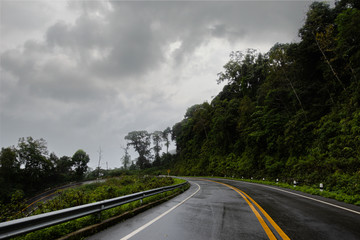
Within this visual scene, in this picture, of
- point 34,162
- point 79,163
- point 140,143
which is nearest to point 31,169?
point 34,162

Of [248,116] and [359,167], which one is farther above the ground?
[248,116]

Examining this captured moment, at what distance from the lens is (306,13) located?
18.8m

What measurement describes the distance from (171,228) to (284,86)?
24.9 meters

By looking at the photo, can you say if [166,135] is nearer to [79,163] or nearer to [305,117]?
[79,163]

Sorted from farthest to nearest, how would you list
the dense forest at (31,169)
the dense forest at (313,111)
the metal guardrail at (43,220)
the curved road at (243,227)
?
1. the dense forest at (31,169)
2. the dense forest at (313,111)
3. the curved road at (243,227)
4. the metal guardrail at (43,220)

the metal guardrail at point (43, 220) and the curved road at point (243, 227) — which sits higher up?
the metal guardrail at point (43, 220)

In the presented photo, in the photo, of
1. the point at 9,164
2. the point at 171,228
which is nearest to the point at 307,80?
the point at 171,228

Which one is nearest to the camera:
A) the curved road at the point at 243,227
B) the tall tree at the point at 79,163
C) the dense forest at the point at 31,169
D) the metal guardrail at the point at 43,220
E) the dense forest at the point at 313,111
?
the metal guardrail at the point at 43,220

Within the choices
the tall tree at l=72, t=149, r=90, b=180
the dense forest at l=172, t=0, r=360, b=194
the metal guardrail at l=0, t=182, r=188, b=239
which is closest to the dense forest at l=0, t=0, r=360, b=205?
the dense forest at l=172, t=0, r=360, b=194

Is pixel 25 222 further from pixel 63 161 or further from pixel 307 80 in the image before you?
pixel 63 161

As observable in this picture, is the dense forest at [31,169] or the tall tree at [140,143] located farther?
the tall tree at [140,143]

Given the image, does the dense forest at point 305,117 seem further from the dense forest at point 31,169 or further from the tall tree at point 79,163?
the tall tree at point 79,163

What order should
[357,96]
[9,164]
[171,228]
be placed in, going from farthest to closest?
[9,164], [357,96], [171,228]

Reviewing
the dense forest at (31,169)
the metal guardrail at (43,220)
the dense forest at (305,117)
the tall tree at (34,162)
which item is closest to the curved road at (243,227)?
the metal guardrail at (43,220)
